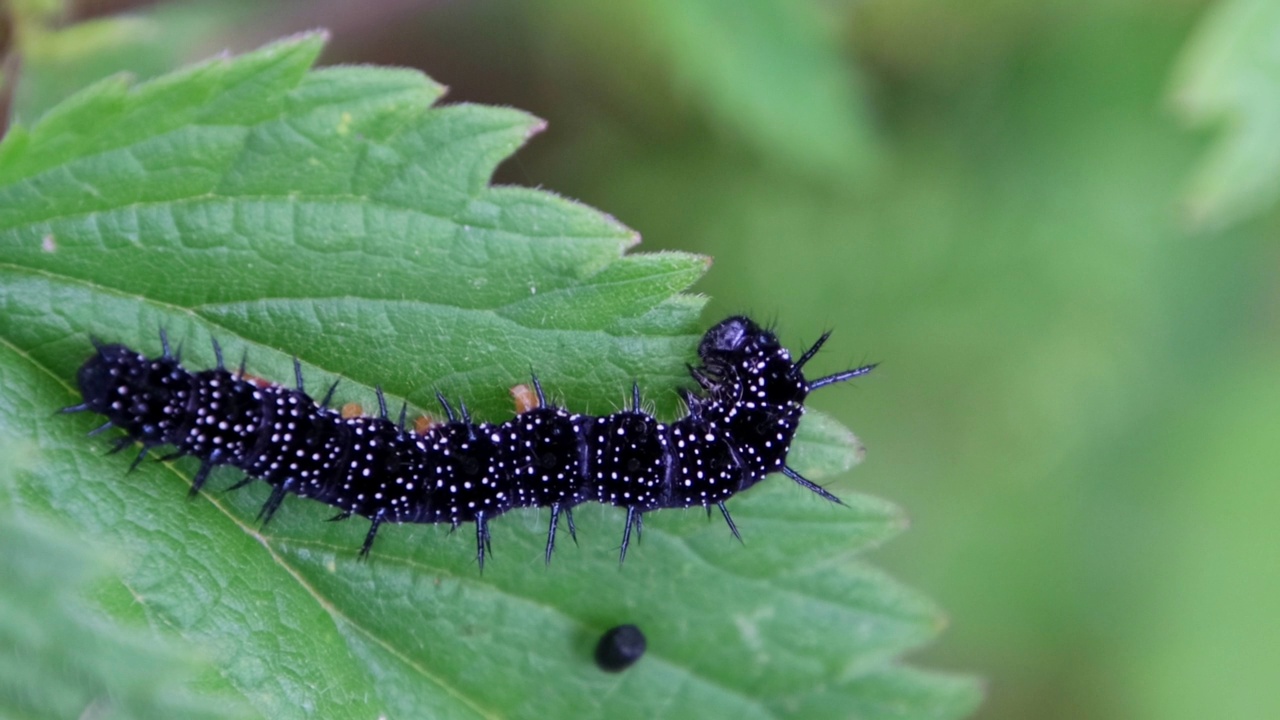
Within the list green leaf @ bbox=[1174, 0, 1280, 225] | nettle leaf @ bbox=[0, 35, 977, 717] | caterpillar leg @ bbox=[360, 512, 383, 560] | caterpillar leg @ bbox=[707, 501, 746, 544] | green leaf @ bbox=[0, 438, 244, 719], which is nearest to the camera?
green leaf @ bbox=[0, 438, 244, 719]

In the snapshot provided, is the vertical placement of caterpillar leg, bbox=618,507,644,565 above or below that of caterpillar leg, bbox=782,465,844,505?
below

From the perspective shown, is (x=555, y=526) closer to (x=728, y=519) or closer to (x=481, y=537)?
(x=481, y=537)

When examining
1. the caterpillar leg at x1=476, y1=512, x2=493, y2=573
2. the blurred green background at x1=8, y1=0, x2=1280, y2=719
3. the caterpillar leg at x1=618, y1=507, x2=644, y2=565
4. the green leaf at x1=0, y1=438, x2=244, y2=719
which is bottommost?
the green leaf at x1=0, y1=438, x2=244, y2=719

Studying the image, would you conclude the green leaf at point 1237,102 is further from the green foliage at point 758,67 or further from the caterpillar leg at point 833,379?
the caterpillar leg at point 833,379

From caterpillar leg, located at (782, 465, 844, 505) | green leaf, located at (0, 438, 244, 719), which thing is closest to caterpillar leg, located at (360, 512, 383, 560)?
green leaf, located at (0, 438, 244, 719)

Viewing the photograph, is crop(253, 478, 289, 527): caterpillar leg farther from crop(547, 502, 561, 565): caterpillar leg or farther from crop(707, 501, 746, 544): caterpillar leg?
crop(707, 501, 746, 544): caterpillar leg

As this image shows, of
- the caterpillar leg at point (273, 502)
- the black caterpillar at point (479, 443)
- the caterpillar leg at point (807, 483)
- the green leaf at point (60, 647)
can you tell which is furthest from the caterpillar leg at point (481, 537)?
the green leaf at point (60, 647)

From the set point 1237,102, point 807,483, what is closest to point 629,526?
point 807,483
